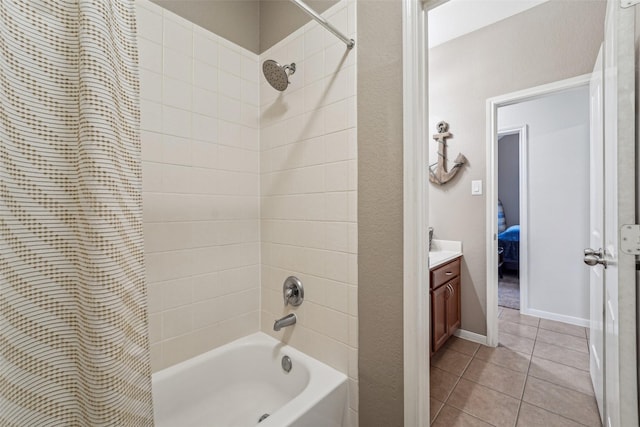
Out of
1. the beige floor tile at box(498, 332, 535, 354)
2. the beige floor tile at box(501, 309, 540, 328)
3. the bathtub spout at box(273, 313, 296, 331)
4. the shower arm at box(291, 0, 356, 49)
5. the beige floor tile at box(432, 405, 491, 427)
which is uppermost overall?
the shower arm at box(291, 0, 356, 49)

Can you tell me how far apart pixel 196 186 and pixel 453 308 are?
7.04 ft

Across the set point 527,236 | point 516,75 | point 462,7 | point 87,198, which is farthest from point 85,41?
point 527,236

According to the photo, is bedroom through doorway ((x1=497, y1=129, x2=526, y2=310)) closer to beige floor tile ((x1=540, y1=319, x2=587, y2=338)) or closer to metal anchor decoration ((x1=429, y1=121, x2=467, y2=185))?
beige floor tile ((x1=540, y1=319, x2=587, y2=338))

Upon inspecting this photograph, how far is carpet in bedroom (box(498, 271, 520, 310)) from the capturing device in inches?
124

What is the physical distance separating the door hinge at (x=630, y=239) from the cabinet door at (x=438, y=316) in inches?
46.4

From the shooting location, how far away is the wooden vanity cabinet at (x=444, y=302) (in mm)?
1894

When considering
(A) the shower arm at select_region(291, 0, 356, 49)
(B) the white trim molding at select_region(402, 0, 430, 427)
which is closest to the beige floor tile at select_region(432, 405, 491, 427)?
(B) the white trim molding at select_region(402, 0, 430, 427)

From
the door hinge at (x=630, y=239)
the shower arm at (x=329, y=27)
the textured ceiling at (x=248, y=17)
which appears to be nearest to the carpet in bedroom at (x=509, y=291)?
the door hinge at (x=630, y=239)

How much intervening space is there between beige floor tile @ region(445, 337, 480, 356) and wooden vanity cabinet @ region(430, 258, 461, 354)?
0.10 metres

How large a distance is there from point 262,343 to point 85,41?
1.39 metres

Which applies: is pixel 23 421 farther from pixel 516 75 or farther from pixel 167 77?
pixel 516 75

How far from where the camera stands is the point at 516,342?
2.28 metres

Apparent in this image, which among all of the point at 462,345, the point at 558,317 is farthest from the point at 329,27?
the point at 558,317

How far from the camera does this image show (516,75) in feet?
6.98
